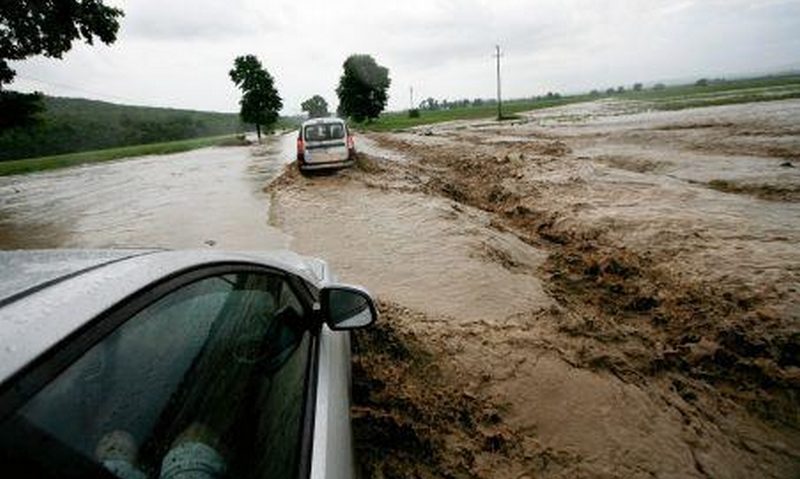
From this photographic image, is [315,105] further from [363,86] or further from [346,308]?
[346,308]

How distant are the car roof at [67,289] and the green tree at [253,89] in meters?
76.5

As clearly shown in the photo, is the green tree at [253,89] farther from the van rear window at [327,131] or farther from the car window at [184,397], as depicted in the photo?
the car window at [184,397]

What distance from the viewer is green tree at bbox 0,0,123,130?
20.5 m

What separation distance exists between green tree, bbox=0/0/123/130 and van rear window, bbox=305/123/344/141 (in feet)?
37.3

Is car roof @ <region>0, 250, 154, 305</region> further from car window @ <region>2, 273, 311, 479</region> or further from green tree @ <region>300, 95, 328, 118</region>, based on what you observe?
green tree @ <region>300, 95, 328, 118</region>

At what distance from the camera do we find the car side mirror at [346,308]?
7.68 ft

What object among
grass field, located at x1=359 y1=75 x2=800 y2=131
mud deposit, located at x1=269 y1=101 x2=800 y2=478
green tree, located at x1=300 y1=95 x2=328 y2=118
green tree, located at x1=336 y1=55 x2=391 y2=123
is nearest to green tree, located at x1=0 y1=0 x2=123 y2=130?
mud deposit, located at x1=269 y1=101 x2=800 y2=478

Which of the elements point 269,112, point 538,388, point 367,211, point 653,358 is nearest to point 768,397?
point 653,358

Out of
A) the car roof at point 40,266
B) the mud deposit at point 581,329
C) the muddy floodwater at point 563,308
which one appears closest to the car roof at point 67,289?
the car roof at point 40,266

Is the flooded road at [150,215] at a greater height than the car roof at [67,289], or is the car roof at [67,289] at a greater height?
the car roof at [67,289]

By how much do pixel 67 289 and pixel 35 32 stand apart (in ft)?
81.3

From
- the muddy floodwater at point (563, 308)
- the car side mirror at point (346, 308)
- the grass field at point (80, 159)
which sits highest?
the car side mirror at point (346, 308)

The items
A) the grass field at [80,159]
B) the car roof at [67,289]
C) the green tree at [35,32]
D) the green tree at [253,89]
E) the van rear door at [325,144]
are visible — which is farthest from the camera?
the green tree at [253,89]

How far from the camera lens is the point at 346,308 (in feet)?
7.89
